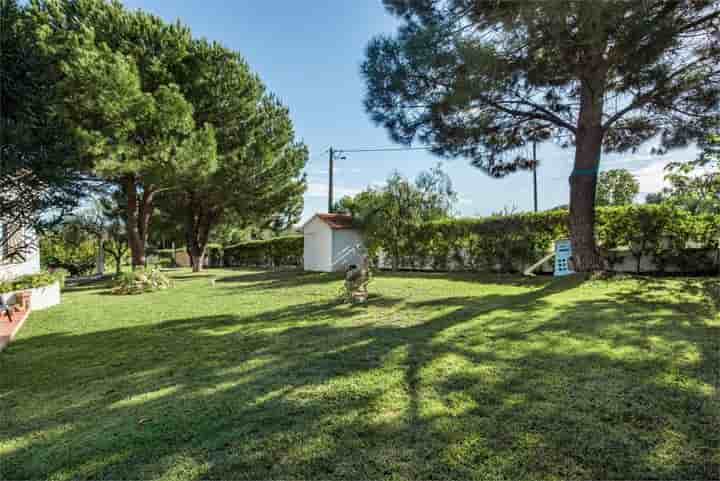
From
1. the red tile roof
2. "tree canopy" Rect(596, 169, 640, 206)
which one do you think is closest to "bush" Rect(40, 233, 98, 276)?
the red tile roof

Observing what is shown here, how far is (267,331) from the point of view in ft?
17.4

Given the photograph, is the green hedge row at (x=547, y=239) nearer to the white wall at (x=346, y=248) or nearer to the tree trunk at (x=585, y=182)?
the white wall at (x=346, y=248)

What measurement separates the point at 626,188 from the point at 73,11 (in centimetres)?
4462

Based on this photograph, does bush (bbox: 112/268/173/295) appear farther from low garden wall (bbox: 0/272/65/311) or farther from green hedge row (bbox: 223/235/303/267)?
green hedge row (bbox: 223/235/303/267)

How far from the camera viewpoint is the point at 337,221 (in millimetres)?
17000

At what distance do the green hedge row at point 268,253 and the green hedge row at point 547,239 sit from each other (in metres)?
7.78

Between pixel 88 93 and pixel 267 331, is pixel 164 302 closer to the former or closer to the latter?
pixel 267 331

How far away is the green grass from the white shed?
10.6 meters

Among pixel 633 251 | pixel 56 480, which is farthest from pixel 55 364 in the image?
pixel 633 251

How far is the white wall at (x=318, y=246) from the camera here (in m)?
16.5

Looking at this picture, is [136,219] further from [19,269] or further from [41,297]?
[41,297]

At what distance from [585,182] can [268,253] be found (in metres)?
19.7

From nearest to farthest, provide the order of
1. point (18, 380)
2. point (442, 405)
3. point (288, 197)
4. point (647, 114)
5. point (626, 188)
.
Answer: point (442, 405), point (18, 380), point (647, 114), point (288, 197), point (626, 188)

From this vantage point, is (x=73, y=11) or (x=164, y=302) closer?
(x=164, y=302)
